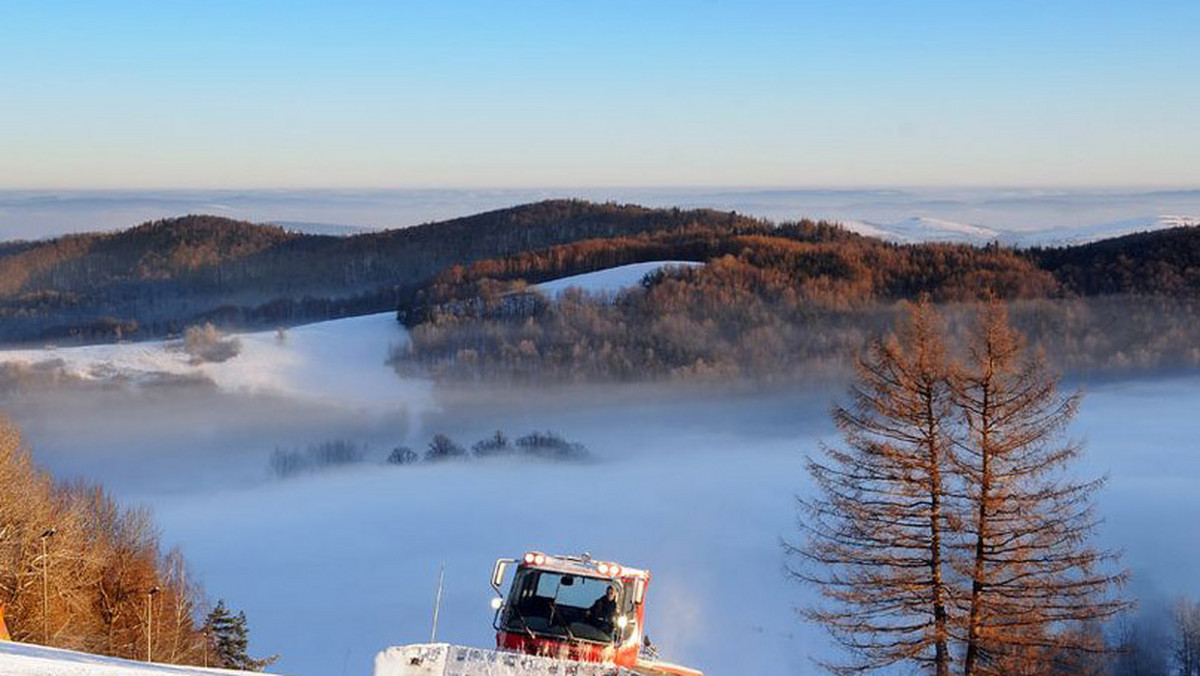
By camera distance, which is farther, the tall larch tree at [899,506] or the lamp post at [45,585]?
the lamp post at [45,585]

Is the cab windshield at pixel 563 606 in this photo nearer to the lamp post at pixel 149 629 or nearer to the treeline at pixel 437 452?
the lamp post at pixel 149 629

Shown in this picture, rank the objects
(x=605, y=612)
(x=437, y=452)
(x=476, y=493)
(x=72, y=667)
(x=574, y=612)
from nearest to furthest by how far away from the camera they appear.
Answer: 1. (x=72, y=667)
2. (x=605, y=612)
3. (x=574, y=612)
4. (x=476, y=493)
5. (x=437, y=452)

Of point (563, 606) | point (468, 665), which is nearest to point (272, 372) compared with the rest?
point (563, 606)

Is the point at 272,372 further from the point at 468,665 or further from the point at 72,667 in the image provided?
the point at 468,665

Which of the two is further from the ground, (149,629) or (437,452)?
(149,629)

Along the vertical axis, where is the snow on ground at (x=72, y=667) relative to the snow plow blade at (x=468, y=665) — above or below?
below

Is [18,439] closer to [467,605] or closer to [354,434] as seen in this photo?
[467,605]

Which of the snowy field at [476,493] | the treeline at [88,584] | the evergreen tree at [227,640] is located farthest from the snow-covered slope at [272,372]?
the evergreen tree at [227,640]

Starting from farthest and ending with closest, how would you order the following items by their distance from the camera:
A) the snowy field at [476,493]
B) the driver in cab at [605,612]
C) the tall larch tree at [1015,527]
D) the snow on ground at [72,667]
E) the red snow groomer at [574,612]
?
the snowy field at [476,493], the tall larch tree at [1015,527], the driver in cab at [605,612], the red snow groomer at [574,612], the snow on ground at [72,667]
